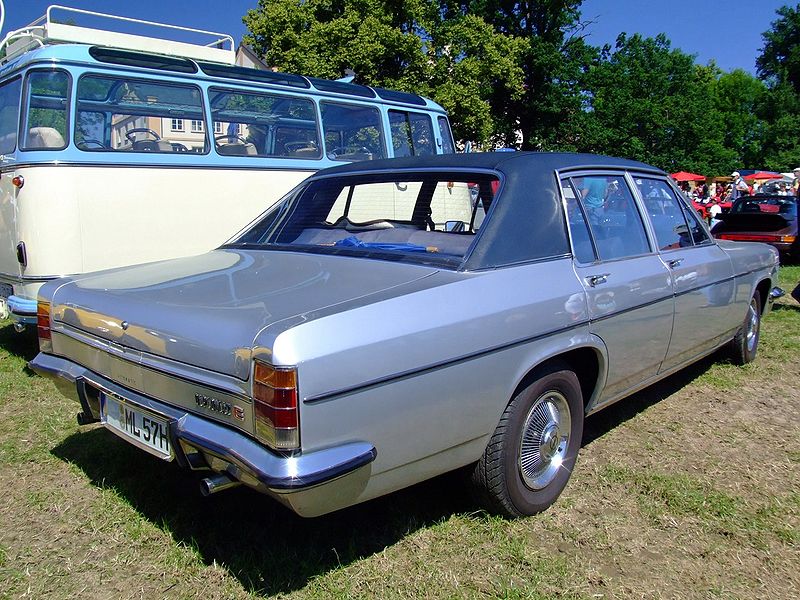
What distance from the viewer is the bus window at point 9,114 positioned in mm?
5441

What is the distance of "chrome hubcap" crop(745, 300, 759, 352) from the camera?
5.27 metres

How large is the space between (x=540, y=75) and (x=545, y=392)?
104 ft

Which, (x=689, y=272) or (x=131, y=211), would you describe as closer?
(x=689, y=272)

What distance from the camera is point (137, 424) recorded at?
8.45ft

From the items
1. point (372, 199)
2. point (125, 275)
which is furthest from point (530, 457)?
point (125, 275)

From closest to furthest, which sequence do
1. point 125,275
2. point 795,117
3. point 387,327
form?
point 387,327, point 125,275, point 795,117

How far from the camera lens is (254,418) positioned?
208 cm

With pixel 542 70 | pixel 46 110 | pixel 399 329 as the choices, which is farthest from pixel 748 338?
pixel 542 70

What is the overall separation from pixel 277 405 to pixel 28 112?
4605 millimetres

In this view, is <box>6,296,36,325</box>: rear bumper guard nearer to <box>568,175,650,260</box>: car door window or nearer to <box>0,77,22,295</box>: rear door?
<box>0,77,22,295</box>: rear door

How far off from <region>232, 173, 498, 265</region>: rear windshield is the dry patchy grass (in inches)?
43.4

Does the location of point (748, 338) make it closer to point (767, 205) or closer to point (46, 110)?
point (46, 110)

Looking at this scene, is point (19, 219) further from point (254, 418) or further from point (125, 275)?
point (254, 418)

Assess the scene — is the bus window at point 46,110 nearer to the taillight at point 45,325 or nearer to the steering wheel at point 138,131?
the steering wheel at point 138,131
